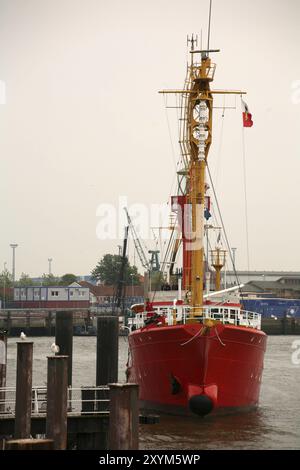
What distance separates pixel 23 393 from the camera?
2675 centimetres

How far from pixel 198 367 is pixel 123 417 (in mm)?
17799

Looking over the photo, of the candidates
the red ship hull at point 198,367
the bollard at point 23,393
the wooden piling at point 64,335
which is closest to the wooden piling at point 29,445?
the bollard at point 23,393

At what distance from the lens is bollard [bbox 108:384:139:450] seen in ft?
70.3

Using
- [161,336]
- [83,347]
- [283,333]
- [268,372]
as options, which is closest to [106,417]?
[161,336]

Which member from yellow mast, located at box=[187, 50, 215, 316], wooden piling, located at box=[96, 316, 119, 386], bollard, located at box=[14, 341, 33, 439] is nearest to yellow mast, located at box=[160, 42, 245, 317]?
yellow mast, located at box=[187, 50, 215, 316]

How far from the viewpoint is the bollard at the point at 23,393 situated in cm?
2650

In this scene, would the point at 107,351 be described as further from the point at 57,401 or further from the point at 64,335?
the point at 57,401

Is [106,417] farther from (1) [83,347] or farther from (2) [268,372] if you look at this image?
(1) [83,347]

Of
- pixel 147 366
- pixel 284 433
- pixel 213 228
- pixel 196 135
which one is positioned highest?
pixel 196 135

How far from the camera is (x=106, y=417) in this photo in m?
28.0

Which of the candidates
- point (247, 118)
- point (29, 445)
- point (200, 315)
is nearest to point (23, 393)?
point (29, 445)

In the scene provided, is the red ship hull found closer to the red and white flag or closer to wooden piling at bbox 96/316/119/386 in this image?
wooden piling at bbox 96/316/119/386
